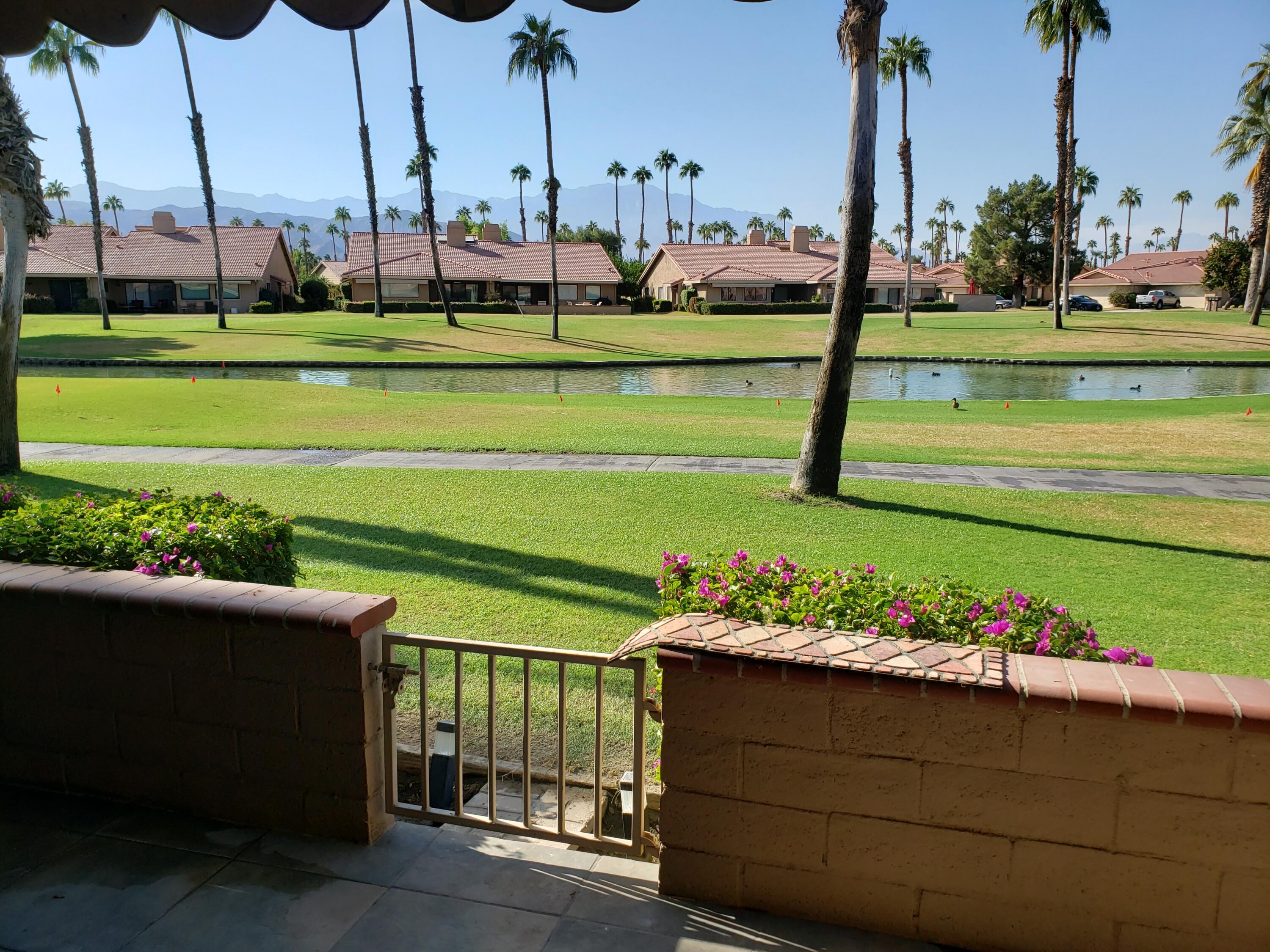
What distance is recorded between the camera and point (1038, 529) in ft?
33.2

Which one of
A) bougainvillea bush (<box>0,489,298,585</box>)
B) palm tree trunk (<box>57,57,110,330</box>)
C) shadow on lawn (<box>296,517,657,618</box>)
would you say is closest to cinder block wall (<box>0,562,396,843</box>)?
bougainvillea bush (<box>0,489,298,585</box>)

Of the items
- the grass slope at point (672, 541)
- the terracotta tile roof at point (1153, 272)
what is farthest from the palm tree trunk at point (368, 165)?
the terracotta tile roof at point (1153, 272)

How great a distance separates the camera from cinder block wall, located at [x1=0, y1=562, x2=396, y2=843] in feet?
10.8

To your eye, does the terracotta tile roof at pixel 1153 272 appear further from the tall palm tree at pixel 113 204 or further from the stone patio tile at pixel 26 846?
the tall palm tree at pixel 113 204

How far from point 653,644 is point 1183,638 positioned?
558 centimetres

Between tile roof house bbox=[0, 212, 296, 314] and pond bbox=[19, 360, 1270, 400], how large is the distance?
30.8 meters

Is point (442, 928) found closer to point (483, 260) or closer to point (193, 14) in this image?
point (193, 14)

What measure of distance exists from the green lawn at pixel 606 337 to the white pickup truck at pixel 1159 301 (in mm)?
20103

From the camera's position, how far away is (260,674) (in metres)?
3.35

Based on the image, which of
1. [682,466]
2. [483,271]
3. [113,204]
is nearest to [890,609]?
[682,466]

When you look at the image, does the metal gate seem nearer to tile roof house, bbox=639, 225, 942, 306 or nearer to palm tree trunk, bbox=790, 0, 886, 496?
palm tree trunk, bbox=790, 0, 886, 496

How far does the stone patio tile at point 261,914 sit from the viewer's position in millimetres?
2826

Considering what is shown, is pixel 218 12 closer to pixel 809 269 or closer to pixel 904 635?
pixel 904 635

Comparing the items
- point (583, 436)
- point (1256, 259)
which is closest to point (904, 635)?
point (583, 436)
